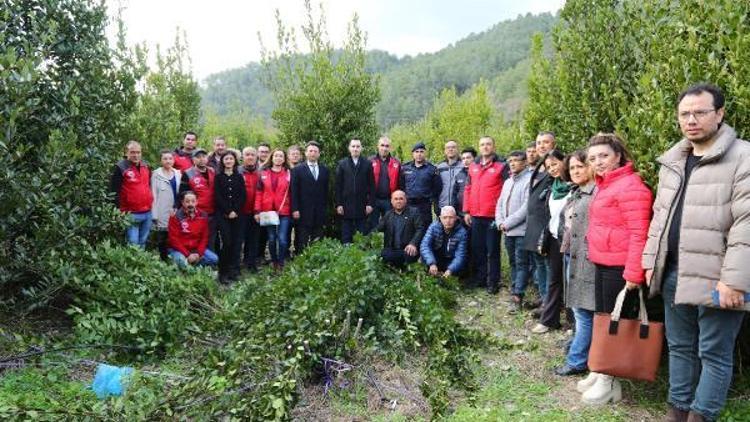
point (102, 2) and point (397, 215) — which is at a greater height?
point (102, 2)

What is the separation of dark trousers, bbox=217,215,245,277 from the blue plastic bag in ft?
13.2

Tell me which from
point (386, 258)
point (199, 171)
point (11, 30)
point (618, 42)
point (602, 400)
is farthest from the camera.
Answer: point (199, 171)

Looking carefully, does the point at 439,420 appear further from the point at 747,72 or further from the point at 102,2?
the point at 102,2

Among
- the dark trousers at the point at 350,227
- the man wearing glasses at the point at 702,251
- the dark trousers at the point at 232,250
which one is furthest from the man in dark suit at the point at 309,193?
the man wearing glasses at the point at 702,251

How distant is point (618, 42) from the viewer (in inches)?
246

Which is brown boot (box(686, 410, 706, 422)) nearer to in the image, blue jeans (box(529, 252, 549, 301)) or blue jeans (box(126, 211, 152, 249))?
blue jeans (box(529, 252, 549, 301))

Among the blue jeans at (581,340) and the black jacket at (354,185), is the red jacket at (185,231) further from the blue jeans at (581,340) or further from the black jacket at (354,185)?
the blue jeans at (581,340)

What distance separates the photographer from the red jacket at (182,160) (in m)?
8.95

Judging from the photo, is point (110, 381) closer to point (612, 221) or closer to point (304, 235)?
point (612, 221)

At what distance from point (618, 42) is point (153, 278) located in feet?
19.7

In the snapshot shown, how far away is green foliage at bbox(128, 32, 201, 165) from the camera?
29.7 ft

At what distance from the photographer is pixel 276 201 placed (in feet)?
28.0

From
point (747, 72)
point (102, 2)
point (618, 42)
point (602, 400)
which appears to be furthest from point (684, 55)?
point (102, 2)

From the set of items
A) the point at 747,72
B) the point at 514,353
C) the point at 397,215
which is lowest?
the point at 514,353
